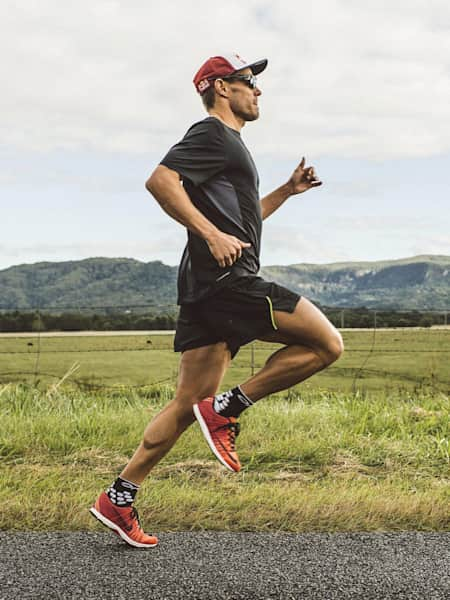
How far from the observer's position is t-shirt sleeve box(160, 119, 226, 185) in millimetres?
3408

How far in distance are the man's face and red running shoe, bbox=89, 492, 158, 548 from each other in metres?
1.95

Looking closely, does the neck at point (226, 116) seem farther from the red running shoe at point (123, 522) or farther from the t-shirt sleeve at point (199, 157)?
the red running shoe at point (123, 522)

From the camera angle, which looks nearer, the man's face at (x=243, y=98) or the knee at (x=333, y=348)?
the knee at (x=333, y=348)

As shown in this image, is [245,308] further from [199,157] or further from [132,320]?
[132,320]

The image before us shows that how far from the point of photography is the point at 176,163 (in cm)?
341

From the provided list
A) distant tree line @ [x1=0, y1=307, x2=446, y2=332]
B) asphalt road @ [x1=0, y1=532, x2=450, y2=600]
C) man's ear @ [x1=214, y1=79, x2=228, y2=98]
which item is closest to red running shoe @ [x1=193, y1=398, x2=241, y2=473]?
asphalt road @ [x1=0, y1=532, x2=450, y2=600]

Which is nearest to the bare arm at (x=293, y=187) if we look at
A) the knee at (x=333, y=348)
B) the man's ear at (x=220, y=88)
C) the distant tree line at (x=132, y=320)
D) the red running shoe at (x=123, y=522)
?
the man's ear at (x=220, y=88)

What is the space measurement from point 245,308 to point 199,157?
0.69 metres

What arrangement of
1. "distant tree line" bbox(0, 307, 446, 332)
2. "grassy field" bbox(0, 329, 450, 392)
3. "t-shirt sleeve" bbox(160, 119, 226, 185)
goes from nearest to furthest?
"t-shirt sleeve" bbox(160, 119, 226, 185) < "grassy field" bbox(0, 329, 450, 392) < "distant tree line" bbox(0, 307, 446, 332)

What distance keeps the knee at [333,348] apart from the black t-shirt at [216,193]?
453mm

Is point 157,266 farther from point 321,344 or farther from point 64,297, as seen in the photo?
point 321,344

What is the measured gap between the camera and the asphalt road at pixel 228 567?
3.24 metres

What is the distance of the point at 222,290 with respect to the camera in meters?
3.43

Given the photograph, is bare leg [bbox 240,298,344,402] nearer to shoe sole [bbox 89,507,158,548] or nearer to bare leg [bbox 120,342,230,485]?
bare leg [bbox 120,342,230,485]
